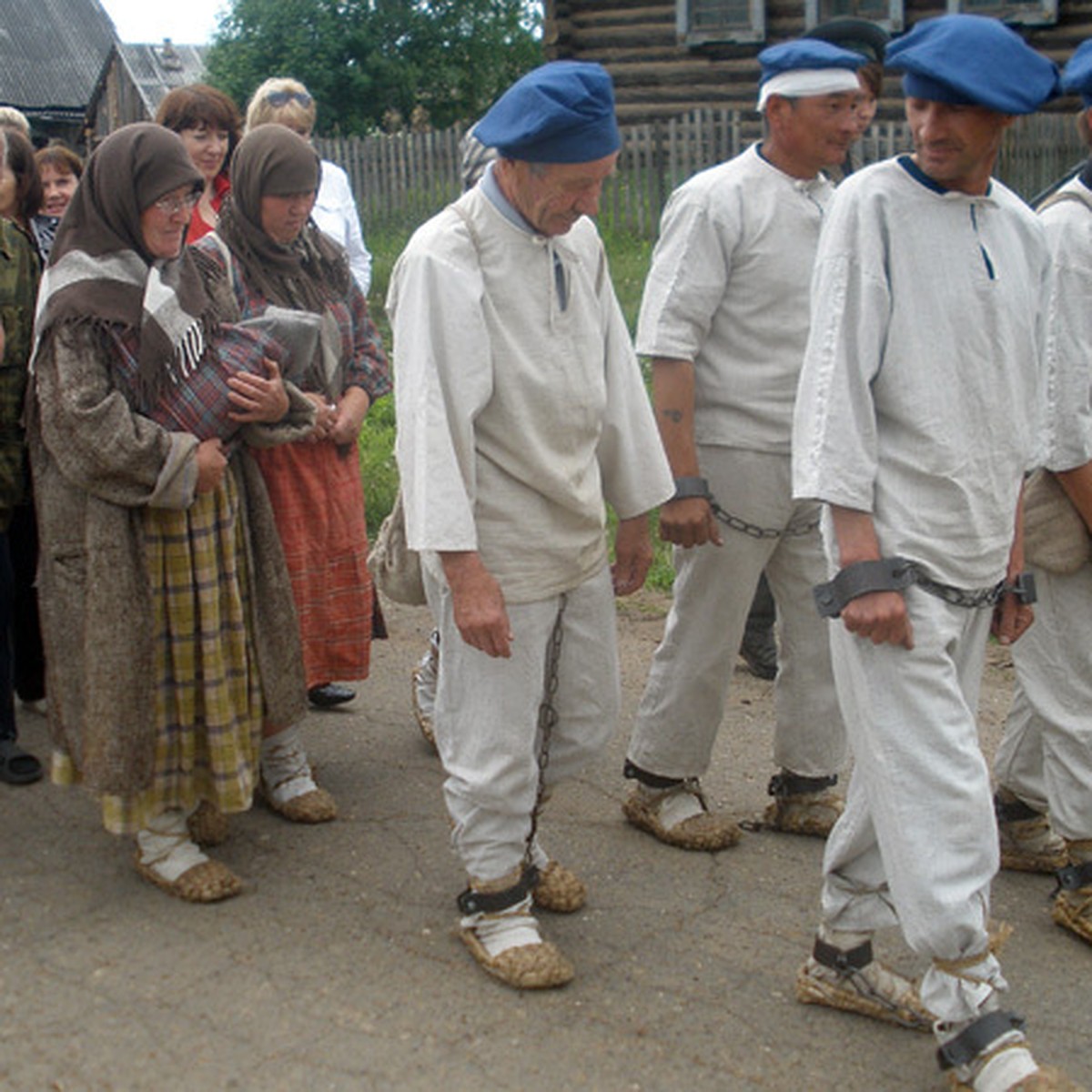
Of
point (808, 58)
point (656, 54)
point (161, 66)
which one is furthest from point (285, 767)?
point (161, 66)

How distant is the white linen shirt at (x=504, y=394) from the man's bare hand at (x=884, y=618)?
76cm

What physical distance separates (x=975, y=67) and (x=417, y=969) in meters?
2.18

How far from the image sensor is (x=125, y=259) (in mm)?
3729

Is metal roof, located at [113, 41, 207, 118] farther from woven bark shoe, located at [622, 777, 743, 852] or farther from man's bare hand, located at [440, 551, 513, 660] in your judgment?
man's bare hand, located at [440, 551, 513, 660]

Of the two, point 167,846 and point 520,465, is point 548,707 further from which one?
point 167,846

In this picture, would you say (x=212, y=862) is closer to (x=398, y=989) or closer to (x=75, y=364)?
(x=398, y=989)

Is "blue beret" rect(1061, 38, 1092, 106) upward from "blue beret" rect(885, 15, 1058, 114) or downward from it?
downward

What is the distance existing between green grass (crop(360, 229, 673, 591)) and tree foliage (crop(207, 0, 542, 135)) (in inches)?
639

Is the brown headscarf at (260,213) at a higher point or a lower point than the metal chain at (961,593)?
higher

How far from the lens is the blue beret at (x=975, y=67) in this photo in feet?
9.18

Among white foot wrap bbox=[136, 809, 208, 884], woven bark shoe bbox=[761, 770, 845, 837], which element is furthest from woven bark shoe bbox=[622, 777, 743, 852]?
white foot wrap bbox=[136, 809, 208, 884]

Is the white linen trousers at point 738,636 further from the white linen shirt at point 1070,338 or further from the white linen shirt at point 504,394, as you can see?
the white linen shirt at point 1070,338

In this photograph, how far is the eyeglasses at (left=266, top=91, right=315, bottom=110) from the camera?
5895 mm

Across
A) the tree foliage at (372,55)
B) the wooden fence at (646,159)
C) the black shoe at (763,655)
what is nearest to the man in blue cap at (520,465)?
the black shoe at (763,655)
